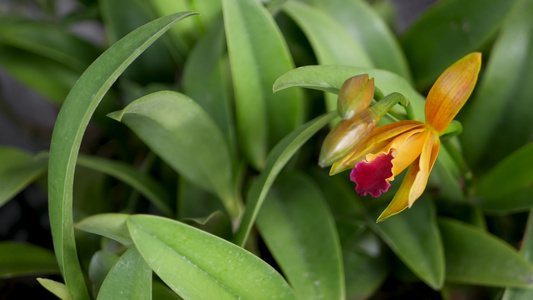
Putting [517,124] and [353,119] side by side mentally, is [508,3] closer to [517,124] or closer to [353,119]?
[517,124]

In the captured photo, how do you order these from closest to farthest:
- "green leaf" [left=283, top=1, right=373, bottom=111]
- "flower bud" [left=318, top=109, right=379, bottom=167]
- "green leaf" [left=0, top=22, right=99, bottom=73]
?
"flower bud" [left=318, top=109, right=379, bottom=167] < "green leaf" [left=283, top=1, right=373, bottom=111] < "green leaf" [left=0, top=22, right=99, bottom=73]

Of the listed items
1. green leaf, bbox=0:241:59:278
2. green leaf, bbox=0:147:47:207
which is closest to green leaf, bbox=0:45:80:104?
green leaf, bbox=0:147:47:207

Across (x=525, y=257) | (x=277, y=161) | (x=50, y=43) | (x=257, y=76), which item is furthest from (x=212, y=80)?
(x=525, y=257)

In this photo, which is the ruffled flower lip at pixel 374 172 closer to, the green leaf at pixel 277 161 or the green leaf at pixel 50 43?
the green leaf at pixel 277 161

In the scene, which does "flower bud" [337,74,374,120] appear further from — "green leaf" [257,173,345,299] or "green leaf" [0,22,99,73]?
"green leaf" [0,22,99,73]

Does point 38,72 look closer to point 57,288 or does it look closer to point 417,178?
point 57,288

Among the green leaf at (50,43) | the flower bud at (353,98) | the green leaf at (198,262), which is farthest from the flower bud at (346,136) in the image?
the green leaf at (50,43)
